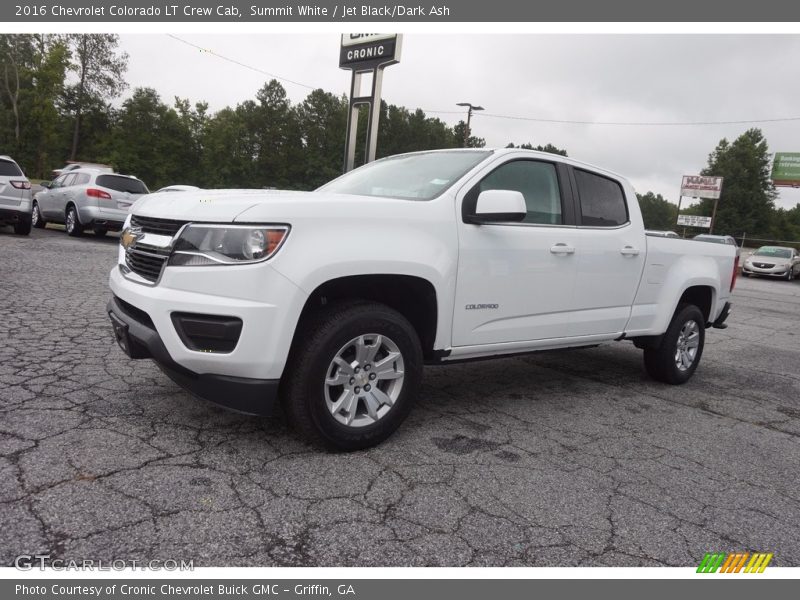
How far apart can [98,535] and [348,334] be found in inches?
54.5

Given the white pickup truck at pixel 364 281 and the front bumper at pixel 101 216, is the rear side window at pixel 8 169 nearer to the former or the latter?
the front bumper at pixel 101 216

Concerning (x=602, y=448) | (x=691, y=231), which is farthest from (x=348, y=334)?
(x=691, y=231)

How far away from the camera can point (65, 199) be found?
14023mm

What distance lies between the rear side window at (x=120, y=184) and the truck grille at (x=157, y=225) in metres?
11.4

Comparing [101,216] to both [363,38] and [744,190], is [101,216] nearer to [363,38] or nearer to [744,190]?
[363,38]

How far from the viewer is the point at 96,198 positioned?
13312 millimetres

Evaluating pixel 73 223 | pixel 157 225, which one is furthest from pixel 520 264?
pixel 73 223

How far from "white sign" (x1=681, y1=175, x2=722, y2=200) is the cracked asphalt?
54.9 metres

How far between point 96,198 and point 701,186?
5379cm

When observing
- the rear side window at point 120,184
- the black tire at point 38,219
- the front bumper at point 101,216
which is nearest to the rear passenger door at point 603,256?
the front bumper at point 101,216

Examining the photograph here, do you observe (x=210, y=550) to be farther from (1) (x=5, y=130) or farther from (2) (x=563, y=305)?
(1) (x=5, y=130)

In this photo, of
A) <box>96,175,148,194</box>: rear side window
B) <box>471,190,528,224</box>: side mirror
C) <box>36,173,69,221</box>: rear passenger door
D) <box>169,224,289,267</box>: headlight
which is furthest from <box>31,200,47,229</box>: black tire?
<box>471,190,528,224</box>: side mirror

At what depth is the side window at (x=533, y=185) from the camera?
155 inches

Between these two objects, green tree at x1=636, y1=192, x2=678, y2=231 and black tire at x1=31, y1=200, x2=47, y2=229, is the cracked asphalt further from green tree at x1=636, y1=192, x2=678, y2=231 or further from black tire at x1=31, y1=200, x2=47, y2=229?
green tree at x1=636, y1=192, x2=678, y2=231
